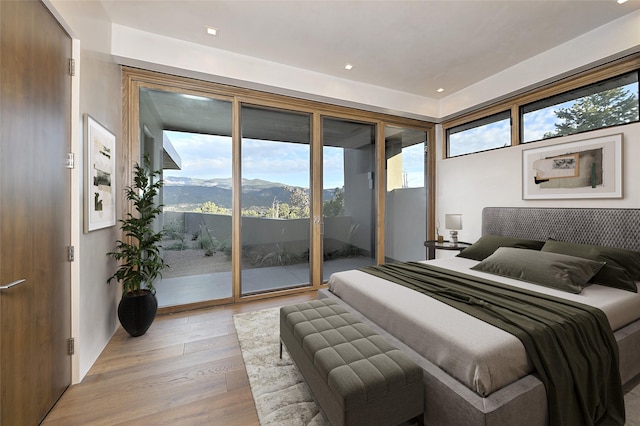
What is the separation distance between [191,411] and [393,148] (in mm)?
4441

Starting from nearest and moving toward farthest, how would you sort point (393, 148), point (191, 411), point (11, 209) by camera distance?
1. point (11, 209)
2. point (191, 411)
3. point (393, 148)

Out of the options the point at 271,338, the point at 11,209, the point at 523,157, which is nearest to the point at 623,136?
the point at 523,157

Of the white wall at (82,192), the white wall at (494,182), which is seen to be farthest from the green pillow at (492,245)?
the white wall at (82,192)

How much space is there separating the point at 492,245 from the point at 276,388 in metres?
3.02

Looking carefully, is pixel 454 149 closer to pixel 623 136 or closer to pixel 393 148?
pixel 393 148

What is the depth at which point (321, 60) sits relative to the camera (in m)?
3.39

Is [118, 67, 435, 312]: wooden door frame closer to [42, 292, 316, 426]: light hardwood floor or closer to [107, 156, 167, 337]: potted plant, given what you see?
[107, 156, 167, 337]: potted plant

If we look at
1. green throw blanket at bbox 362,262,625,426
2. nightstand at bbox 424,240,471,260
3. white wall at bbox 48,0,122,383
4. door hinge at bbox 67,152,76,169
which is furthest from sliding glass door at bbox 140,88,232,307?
nightstand at bbox 424,240,471,260

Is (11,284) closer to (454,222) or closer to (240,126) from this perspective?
(240,126)

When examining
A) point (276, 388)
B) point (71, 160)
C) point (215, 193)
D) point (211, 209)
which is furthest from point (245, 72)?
point (276, 388)

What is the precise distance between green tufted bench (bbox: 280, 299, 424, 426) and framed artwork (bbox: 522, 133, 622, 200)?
3202 millimetres

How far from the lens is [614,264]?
239cm

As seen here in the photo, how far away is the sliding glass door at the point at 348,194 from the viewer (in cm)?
419

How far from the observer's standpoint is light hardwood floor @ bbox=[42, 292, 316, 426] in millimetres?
1653
